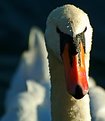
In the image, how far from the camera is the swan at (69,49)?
3353 mm

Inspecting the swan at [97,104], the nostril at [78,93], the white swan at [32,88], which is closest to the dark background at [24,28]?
the white swan at [32,88]

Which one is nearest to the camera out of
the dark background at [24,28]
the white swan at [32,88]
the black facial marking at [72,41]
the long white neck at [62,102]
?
the black facial marking at [72,41]

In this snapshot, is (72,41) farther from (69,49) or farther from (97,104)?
(97,104)

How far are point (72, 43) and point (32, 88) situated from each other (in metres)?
2.21

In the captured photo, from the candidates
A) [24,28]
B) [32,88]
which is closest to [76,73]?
[32,88]

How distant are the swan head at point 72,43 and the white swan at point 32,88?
1.49 metres

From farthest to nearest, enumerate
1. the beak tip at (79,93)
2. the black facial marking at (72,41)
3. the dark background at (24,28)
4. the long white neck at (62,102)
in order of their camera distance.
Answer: the dark background at (24,28) → the long white neck at (62,102) → the black facial marking at (72,41) → the beak tip at (79,93)

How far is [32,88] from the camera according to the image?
5.57 meters

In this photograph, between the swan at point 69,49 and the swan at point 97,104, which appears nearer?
the swan at point 69,49

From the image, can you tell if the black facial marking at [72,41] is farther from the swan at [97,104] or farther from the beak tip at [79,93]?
the swan at [97,104]

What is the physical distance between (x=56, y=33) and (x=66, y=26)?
15cm

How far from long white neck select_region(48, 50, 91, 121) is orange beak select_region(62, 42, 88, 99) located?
27cm

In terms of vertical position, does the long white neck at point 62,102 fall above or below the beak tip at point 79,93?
below

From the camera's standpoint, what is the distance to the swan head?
3.34m
